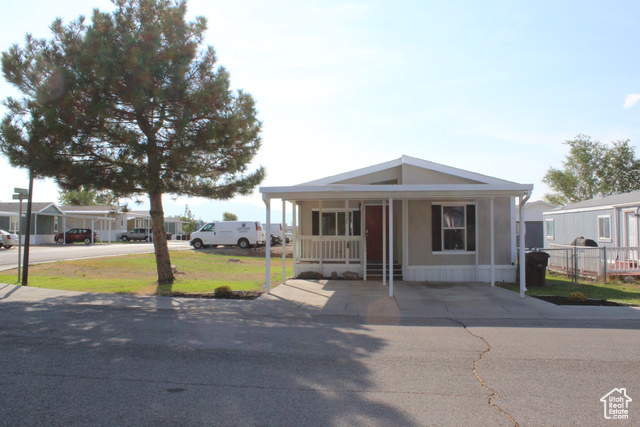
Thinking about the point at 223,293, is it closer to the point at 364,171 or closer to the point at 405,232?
the point at 364,171

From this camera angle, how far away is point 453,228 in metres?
15.1

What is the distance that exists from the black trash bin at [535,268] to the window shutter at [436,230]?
8.66ft

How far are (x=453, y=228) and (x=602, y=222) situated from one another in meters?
9.61

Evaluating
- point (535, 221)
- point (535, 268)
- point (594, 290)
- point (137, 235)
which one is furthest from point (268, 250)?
point (137, 235)

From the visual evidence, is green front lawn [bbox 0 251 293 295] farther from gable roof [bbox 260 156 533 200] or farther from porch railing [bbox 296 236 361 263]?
gable roof [bbox 260 156 533 200]

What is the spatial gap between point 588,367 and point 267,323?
16.9 feet

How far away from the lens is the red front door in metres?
16.6

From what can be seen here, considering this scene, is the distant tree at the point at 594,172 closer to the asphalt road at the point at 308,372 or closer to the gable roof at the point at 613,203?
the gable roof at the point at 613,203

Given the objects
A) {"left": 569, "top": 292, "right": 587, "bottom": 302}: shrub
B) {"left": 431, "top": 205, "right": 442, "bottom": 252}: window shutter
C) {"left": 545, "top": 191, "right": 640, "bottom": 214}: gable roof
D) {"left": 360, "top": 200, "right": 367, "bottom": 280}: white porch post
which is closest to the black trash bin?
{"left": 431, "top": 205, "right": 442, "bottom": 252}: window shutter

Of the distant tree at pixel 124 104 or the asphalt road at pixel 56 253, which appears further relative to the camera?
the asphalt road at pixel 56 253

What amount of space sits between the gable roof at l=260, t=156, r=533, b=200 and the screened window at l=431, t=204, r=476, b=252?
34.8 inches

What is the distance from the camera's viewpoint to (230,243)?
33.5 meters

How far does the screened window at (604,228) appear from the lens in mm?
20016

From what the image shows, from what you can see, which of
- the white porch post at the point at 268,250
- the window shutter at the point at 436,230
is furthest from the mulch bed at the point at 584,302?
the white porch post at the point at 268,250
